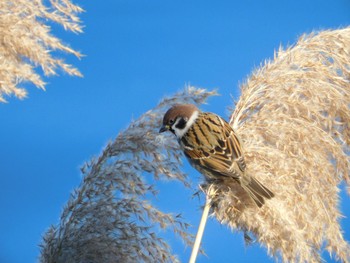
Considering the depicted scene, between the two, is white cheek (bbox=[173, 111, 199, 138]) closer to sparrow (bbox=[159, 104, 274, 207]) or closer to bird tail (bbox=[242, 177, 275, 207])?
sparrow (bbox=[159, 104, 274, 207])

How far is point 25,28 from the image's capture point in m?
3.30

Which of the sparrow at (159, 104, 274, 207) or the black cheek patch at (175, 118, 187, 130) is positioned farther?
the black cheek patch at (175, 118, 187, 130)

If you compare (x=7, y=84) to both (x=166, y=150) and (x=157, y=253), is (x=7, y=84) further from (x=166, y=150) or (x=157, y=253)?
(x=157, y=253)

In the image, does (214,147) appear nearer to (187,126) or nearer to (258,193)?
(187,126)

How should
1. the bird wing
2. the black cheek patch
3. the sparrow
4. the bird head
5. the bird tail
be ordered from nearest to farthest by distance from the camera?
1. the bird tail
2. the sparrow
3. the bird wing
4. the bird head
5. the black cheek patch

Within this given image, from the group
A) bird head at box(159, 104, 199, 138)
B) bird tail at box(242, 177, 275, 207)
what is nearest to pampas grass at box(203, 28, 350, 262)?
bird tail at box(242, 177, 275, 207)

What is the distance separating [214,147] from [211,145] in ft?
0.08

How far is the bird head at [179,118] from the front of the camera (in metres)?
3.28

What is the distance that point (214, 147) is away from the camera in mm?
3457

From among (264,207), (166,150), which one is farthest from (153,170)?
(264,207)

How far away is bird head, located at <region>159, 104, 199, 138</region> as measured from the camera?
328cm

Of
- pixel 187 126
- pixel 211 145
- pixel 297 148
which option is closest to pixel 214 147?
pixel 211 145

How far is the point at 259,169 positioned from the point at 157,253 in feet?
2.30

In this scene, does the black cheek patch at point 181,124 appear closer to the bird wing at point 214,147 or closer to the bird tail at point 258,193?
the bird wing at point 214,147
